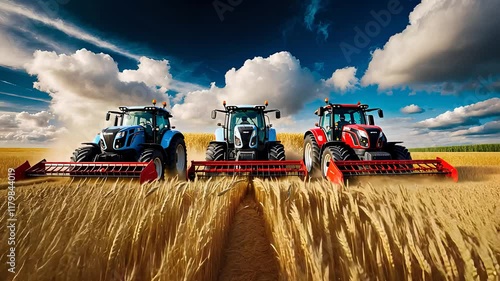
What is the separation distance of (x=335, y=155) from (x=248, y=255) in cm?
488

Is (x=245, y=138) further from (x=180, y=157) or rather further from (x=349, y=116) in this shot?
(x=349, y=116)

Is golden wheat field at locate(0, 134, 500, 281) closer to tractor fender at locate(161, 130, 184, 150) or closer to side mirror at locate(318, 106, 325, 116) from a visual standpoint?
tractor fender at locate(161, 130, 184, 150)

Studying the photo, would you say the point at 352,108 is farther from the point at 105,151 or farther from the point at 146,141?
the point at 105,151

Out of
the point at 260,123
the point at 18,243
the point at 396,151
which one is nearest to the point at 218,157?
the point at 260,123

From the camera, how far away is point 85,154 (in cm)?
637

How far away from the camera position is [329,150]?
257 inches

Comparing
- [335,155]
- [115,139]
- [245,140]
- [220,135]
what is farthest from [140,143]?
[335,155]

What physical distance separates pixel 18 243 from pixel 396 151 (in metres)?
7.73

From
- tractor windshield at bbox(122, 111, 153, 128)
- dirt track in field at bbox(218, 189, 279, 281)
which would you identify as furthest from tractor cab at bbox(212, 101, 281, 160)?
dirt track in field at bbox(218, 189, 279, 281)

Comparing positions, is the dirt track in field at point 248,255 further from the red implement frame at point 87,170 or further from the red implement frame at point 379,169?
the red implement frame at point 87,170

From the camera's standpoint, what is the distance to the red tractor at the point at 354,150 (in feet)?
18.4

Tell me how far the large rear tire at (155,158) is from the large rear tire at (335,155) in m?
4.51

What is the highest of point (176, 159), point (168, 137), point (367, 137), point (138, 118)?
point (138, 118)

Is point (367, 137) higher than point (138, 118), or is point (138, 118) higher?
point (138, 118)
